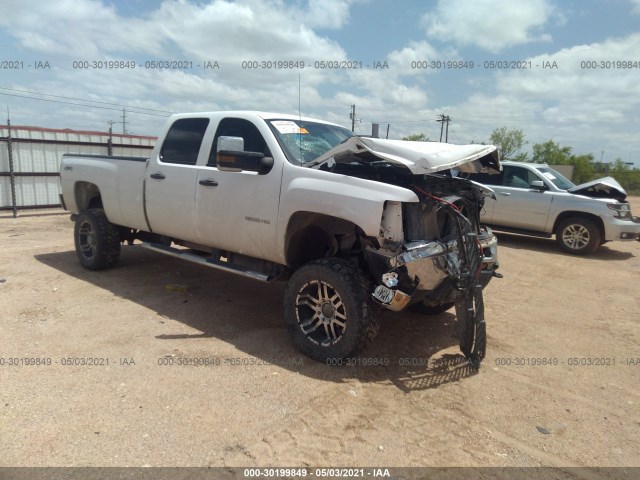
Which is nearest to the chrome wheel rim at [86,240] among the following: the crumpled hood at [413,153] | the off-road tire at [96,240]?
the off-road tire at [96,240]

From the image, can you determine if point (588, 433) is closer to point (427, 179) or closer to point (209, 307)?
point (427, 179)

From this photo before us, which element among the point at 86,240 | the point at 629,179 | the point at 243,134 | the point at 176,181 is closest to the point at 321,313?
the point at 243,134

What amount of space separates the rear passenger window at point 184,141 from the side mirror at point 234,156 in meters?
1.11

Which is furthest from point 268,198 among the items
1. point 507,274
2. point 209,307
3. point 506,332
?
point 507,274

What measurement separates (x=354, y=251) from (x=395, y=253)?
73 centimetres

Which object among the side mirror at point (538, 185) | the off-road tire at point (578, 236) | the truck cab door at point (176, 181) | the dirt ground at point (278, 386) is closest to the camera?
the dirt ground at point (278, 386)

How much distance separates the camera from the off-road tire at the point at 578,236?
30.3 ft

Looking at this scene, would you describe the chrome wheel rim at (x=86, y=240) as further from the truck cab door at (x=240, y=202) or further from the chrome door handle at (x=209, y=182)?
the chrome door handle at (x=209, y=182)

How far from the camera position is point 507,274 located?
7441mm

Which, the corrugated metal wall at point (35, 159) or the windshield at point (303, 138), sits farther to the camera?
the corrugated metal wall at point (35, 159)

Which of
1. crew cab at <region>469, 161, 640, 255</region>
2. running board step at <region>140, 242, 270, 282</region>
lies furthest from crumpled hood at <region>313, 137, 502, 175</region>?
crew cab at <region>469, 161, 640, 255</region>

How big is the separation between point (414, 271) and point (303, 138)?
195 centimetres

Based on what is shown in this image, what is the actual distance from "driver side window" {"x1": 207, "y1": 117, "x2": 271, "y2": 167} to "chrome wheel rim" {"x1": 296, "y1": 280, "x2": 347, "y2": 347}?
4.67 feet

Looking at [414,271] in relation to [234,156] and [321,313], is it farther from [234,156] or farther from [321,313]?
[234,156]
